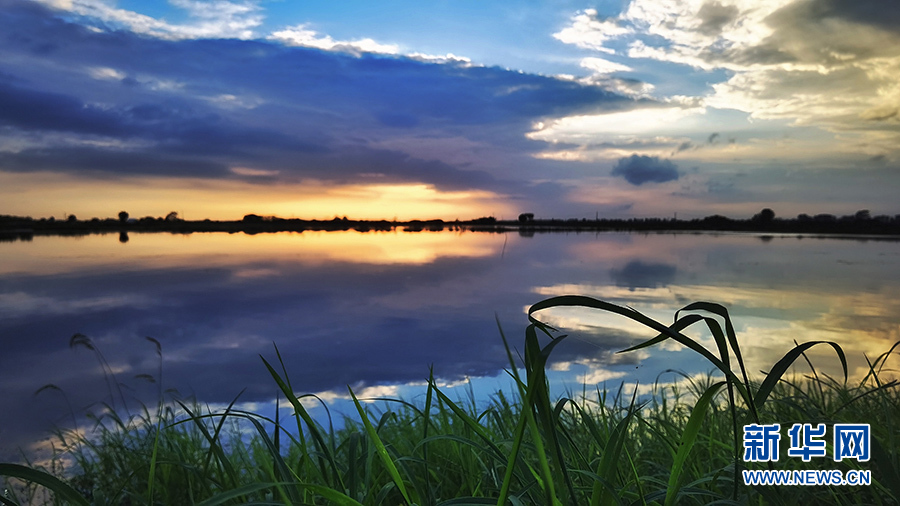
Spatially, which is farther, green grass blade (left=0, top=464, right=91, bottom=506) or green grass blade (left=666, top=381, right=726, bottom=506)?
green grass blade (left=666, top=381, right=726, bottom=506)

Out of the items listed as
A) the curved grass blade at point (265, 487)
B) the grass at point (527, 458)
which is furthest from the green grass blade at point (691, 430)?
the curved grass blade at point (265, 487)

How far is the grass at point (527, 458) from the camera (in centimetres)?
126

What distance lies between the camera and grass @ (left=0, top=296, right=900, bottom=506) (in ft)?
4.15

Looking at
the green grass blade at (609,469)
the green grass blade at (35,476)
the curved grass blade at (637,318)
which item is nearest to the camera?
the curved grass blade at (637,318)

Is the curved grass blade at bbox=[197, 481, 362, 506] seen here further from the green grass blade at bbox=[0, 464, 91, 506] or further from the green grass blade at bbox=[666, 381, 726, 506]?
the green grass blade at bbox=[666, 381, 726, 506]

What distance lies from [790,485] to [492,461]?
1.23 metres

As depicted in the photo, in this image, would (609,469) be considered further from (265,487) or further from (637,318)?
(265,487)

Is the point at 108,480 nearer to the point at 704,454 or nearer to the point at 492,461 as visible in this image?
the point at 492,461

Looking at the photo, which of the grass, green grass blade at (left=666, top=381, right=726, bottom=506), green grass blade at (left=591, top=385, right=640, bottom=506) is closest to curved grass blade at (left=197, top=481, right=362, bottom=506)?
the grass

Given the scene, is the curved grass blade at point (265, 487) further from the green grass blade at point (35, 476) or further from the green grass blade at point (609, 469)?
the green grass blade at point (609, 469)

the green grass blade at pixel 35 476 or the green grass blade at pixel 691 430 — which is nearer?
the green grass blade at pixel 35 476

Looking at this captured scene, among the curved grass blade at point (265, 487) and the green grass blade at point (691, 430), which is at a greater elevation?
the green grass blade at point (691, 430)

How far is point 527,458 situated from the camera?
8.72 feet

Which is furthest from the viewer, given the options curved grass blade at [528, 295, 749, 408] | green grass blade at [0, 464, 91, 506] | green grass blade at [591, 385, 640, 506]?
green grass blade at [591, 385, 640, 506]
